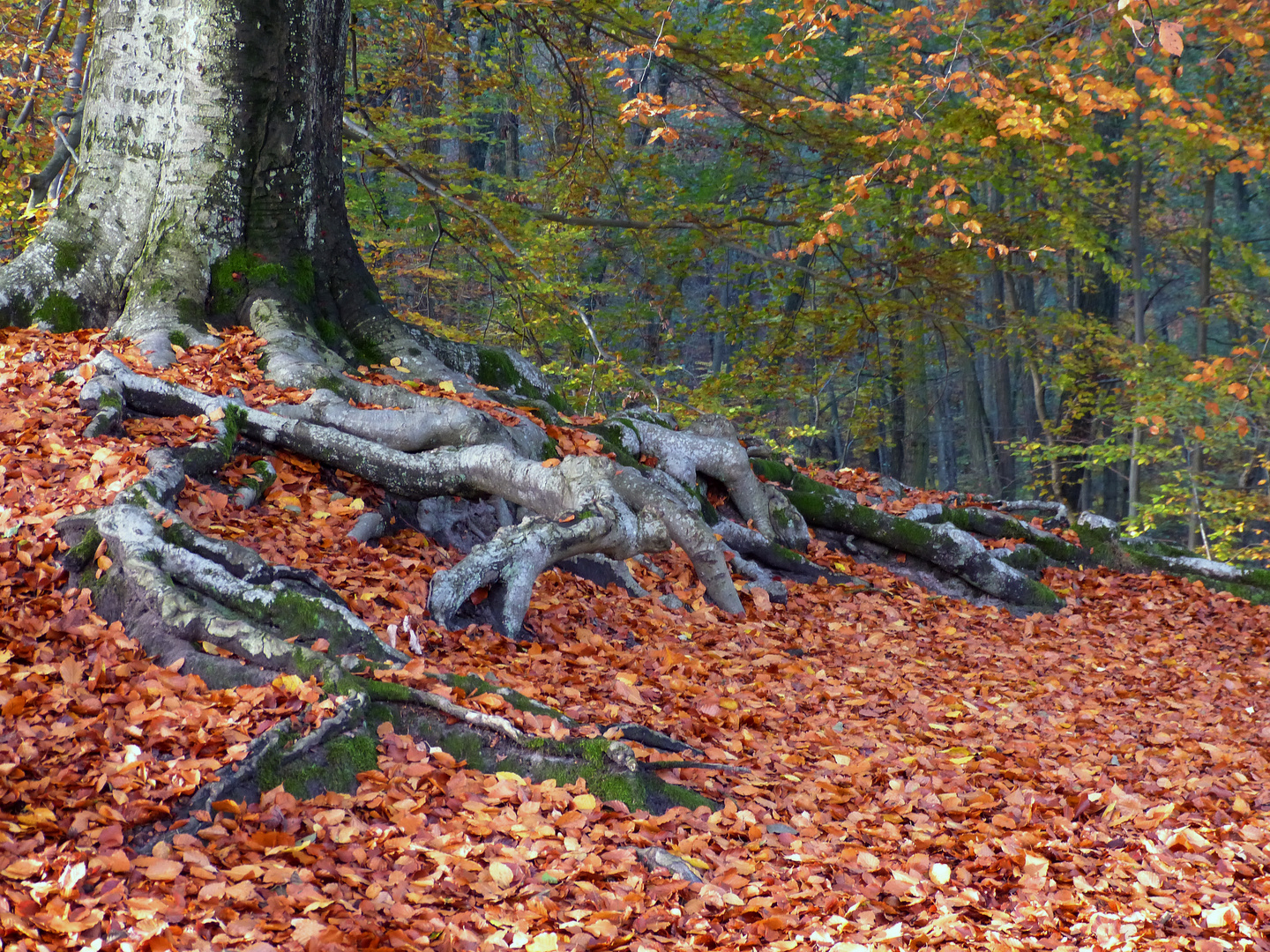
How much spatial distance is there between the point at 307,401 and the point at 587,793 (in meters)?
3.68

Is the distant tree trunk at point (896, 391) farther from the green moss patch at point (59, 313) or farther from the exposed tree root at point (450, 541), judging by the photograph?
the green moss patch at point (59, 313)

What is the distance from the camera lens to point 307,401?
20.2ft

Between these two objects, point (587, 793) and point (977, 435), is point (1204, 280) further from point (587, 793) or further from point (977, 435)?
point (587, 793)

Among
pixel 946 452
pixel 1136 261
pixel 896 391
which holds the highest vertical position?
pixel 1136 261

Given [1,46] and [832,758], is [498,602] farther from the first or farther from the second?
[1,46]

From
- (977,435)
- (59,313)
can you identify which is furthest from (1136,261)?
(59,313)

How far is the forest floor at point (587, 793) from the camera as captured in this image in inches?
107

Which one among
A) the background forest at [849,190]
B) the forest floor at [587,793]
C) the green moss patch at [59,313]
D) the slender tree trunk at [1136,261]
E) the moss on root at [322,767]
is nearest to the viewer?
the forest floor at [587,793]

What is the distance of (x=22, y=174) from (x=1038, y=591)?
12100mm

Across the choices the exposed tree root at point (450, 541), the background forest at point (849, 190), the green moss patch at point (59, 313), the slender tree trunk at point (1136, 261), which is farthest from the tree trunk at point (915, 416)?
the green moss patch at point (59, 313)

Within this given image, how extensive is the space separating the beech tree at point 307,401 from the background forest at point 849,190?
1.79m

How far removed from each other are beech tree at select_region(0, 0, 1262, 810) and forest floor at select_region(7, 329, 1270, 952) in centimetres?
26

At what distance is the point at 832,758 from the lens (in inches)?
174

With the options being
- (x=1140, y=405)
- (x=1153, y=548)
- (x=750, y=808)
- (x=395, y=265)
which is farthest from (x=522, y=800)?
(x=395, y=265)
